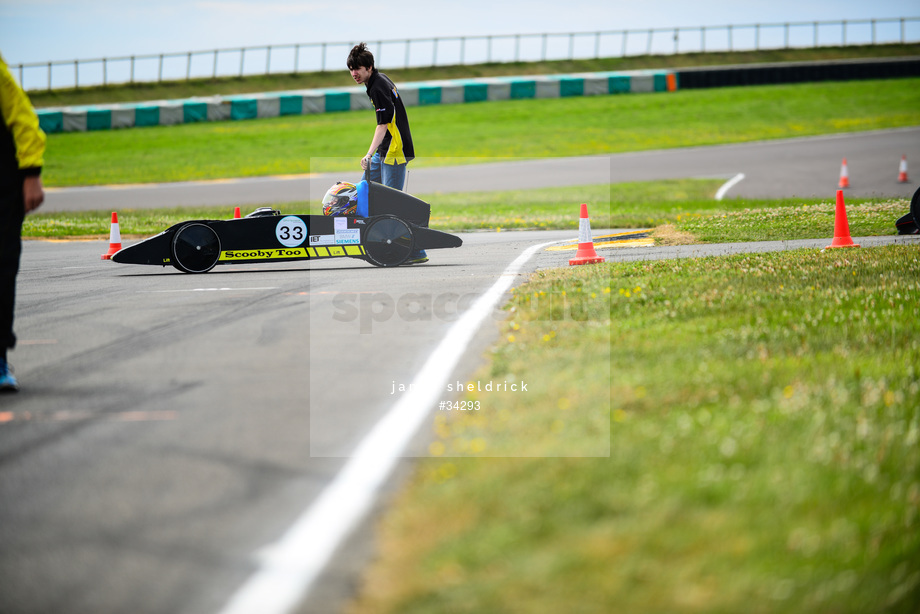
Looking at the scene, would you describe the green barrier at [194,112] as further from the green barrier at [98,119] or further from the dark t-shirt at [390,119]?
the dark t-shirt at [390,119]

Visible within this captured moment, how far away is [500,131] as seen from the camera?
3800 centimetres

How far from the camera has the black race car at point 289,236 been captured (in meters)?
9.77

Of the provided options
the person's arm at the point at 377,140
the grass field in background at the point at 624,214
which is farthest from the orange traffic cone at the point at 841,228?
the person's arm at the point at 377,140

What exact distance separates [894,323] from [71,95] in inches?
2209

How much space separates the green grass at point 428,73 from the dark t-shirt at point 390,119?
4623 cm

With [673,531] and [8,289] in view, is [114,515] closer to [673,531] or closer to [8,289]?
[673,531]

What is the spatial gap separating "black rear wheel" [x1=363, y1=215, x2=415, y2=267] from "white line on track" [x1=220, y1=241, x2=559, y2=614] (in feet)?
16.3

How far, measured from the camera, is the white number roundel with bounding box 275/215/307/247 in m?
9.80

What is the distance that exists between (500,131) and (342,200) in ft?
95.5

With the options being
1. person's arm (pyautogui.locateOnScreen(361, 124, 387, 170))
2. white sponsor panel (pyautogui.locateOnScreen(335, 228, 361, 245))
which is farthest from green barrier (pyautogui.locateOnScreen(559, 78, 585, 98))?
white sponsor panel (pyautogui.locateOnScreen(335, 228, 361, 245))

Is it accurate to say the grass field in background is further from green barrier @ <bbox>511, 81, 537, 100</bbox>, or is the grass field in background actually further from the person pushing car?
green barrier @ <bbox>511, 81, 537, 100</bbox>

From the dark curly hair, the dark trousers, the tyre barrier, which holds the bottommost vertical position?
the dark trousers

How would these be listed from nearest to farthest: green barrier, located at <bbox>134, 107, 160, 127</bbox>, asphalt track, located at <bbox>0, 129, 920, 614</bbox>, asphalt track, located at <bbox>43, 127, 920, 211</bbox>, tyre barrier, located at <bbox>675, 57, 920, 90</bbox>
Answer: asphalt track, located at <bbox>0, 129, 920, 614</bbox> < asphalt track, located at <bbox>43, 127, 920, 211</bbox> < green barrier, located at <bbox>134, 107, 160, 127</bbox> < tyre barrier, located at <bbox>675, 57, 920, 90</bbox>

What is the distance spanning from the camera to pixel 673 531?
2.78 metres
